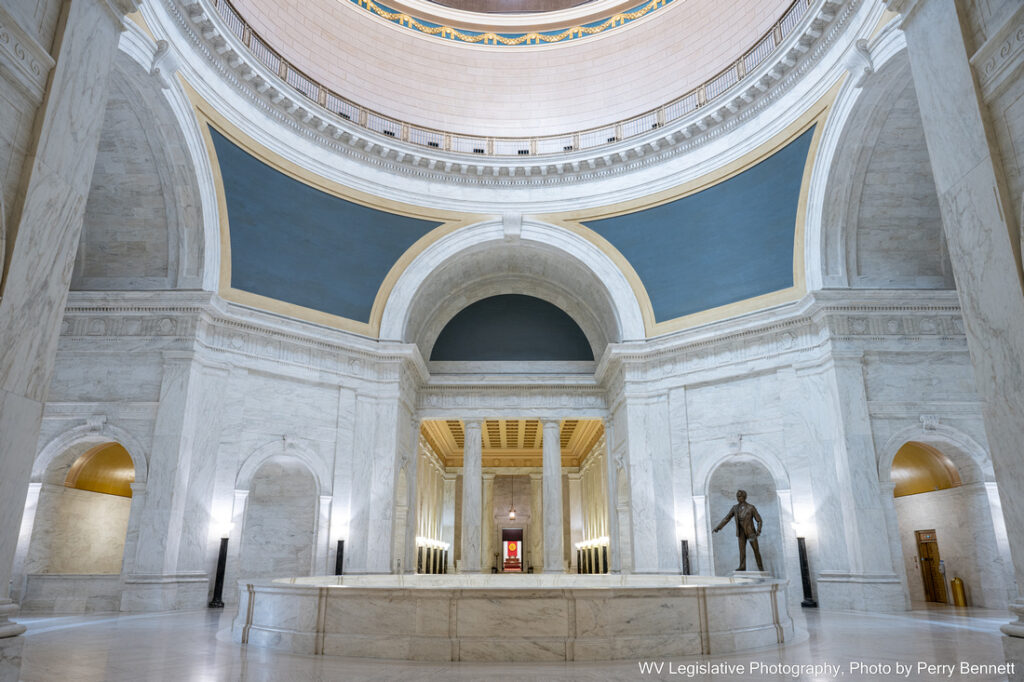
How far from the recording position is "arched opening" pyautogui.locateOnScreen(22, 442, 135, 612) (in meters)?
12.7

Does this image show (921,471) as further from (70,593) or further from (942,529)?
(70,593)

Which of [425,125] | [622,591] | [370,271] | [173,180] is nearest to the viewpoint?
[622,591]

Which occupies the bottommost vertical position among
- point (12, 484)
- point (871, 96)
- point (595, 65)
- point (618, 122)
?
point (12, 484)

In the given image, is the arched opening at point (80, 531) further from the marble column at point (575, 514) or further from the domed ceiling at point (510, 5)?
the marble column at point (575, 514)

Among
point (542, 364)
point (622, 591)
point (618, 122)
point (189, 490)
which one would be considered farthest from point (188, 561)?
point (618, 122)

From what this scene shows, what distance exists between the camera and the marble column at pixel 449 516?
32.0 meters

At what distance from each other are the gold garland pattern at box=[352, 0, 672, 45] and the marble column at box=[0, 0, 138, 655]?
54.6ft

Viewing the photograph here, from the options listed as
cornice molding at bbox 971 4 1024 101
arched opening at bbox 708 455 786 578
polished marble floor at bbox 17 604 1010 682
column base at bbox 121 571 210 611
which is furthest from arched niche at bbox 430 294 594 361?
cornice molding at bbox 971 4 1024 101

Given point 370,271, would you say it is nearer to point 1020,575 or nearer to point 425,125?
point 425,125

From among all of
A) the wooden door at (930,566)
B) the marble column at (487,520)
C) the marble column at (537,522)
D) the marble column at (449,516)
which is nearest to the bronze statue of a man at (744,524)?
the wooden door at (930,566)

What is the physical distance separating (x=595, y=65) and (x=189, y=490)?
17132mm

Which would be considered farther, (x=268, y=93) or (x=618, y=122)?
(x=618, y=122)

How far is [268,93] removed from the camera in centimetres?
1616

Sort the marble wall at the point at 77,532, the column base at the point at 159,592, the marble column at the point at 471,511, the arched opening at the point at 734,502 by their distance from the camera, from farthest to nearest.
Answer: the marble column at the point at 471,511 < the arched opening at the point at 734,502 < the marble wall at the point at 77,532 < the column base at the point at 159,592
